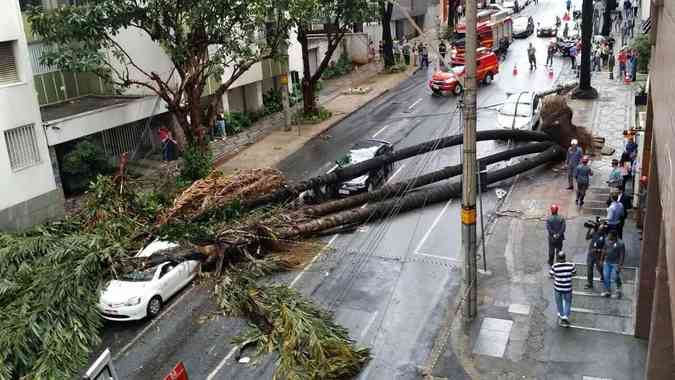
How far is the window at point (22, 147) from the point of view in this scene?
867 inches

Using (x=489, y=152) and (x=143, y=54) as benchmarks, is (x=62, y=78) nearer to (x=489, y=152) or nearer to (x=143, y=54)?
(x=143, y=54)

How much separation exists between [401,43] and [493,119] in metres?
26.3

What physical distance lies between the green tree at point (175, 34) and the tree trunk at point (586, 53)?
16388 mm

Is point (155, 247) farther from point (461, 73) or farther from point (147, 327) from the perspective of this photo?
point (461, 73)

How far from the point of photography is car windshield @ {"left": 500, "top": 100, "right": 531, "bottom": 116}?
102 feet

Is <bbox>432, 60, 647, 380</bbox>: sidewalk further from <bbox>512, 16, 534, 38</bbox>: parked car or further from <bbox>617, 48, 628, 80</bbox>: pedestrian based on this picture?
<bbox>512, 16, 534, 38</bbox>: parked car

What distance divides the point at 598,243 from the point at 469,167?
417cm

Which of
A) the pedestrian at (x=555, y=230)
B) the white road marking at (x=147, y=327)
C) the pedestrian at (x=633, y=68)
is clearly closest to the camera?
the white road marking at (x=147, y=327)

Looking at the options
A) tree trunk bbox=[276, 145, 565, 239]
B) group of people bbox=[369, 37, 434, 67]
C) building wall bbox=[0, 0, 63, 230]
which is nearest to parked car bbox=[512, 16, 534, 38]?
group of people bbox=[369, 37, 434, 67]

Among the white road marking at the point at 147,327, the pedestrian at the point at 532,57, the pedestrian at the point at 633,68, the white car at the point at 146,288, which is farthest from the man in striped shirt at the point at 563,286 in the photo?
the pedestrian at the point at 532,57

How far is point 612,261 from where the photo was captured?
631 inches

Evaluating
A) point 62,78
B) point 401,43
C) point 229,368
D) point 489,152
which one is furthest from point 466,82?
point 401,43

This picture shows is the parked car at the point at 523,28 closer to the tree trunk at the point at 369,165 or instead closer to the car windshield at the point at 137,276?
the tree trunk at the point at 369,165

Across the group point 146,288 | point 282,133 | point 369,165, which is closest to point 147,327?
point 146,288
